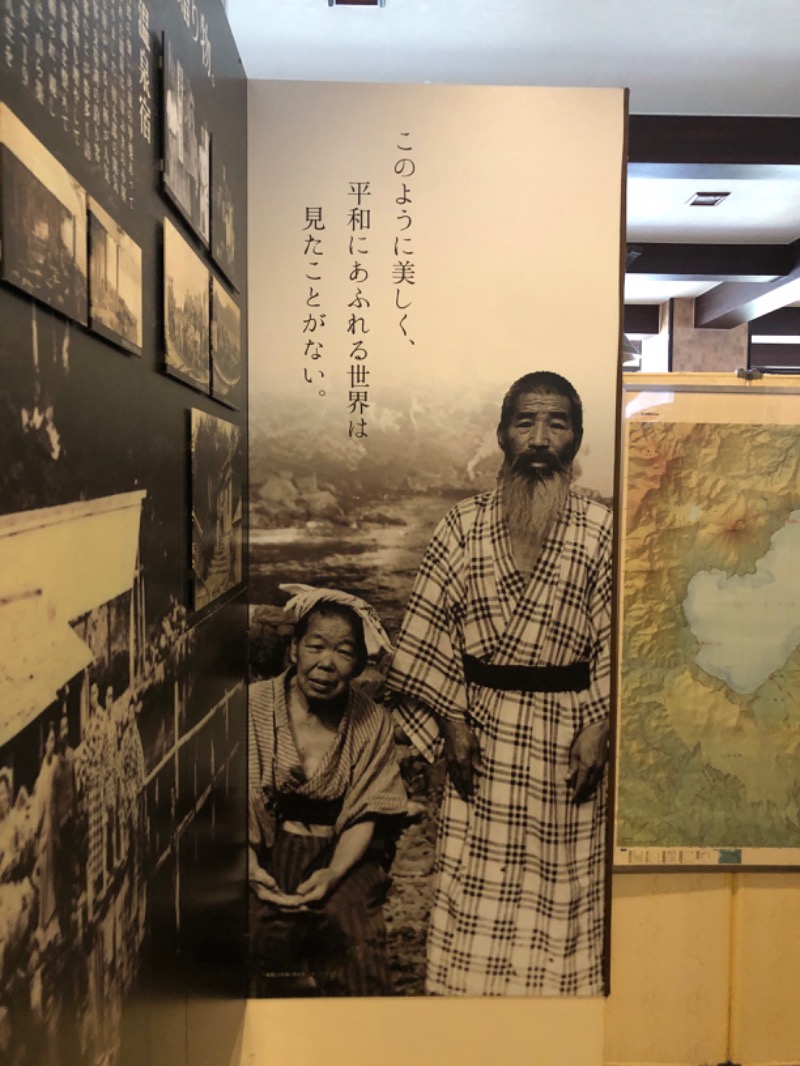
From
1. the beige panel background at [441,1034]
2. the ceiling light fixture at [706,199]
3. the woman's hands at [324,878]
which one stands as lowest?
the beige panel background at [441,1034]

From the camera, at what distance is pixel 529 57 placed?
2.30 metres

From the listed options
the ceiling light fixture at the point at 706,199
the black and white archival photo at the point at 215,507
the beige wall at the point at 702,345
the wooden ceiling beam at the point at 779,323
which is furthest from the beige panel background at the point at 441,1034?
the wooden ceiling beam at the point at 779,323

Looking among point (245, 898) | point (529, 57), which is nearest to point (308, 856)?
point (245, 898)

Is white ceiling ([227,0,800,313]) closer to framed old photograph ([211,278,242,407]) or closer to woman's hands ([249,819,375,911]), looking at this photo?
framed old photograph ([211,278,242,407])

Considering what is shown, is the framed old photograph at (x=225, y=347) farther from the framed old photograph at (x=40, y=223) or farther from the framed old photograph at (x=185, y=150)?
the framed old photograph at (x=40, y=223)

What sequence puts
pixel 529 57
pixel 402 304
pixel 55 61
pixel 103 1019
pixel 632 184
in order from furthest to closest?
pixel 632 184, pixel 529 57, pixel 402 304, pixel 103 1019, pixel 55 61

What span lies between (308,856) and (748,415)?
62.3 inches

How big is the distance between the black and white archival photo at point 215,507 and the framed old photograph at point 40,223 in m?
0.51

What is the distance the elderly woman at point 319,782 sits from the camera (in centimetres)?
187

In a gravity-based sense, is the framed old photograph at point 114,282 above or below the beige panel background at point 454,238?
below

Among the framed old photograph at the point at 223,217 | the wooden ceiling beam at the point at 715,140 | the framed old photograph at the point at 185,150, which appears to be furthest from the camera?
the wooden ceiling beam at the point at 715,140

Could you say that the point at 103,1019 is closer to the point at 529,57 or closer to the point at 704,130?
the point at 529,57

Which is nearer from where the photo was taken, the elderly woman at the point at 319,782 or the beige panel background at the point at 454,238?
the beige panel background at the point at 454,238

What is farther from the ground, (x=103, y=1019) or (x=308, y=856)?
(x=103, y=1019)
